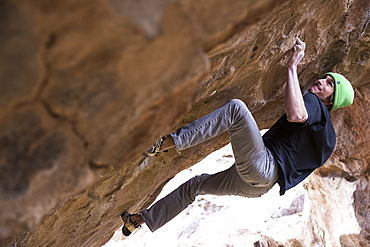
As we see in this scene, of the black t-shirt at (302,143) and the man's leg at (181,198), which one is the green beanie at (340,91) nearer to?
the black t-shirt at (302,143)

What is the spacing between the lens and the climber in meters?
1.89

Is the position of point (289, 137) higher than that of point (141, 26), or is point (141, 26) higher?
point (141, 26)

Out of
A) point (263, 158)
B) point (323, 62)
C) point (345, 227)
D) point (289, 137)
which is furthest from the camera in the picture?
point (345, 227)

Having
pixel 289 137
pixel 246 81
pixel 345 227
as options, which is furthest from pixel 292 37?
pixel 345 227

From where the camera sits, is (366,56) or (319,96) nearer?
(319,96)

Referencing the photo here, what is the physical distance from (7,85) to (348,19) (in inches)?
89.7

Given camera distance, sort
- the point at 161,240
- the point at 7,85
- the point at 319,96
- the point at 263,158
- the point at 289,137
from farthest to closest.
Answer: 1. the point at 161,240
2. the point at 319,96
3. the point at 289,137
4. the point at 263,158
5. the point at 7,85

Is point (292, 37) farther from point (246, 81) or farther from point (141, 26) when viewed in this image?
point (141, 26)

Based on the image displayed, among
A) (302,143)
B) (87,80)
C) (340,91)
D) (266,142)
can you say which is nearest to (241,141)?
(266,142)

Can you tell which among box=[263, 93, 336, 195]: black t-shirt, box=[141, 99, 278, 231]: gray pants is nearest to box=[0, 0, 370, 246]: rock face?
box=[141, 99, 278, 231]: gray pants

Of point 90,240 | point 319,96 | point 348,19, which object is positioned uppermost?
point 348,19

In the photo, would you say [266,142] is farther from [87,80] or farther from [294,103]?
[87,80]

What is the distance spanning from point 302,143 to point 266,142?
0.21m

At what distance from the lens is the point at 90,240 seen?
2756 mm
